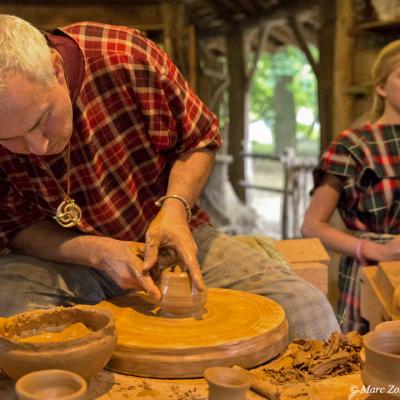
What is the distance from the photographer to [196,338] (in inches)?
68.1

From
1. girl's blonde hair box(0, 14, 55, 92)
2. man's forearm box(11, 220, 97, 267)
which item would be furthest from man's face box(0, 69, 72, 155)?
man's forearm box(11, 220, 97, 267)

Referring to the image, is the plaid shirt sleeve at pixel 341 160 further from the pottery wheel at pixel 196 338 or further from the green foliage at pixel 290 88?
the green foliage at pixel 290 88

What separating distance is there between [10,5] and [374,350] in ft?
19.1

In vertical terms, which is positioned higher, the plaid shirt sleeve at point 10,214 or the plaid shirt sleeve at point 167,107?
the plaid shirt sleeve at point 167,107

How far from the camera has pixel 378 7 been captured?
5.32m

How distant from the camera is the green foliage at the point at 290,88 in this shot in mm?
19281

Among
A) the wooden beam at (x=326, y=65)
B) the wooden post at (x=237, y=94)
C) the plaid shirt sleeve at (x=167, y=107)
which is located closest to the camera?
the plaid shirt sleeve at (x=167, y=107)

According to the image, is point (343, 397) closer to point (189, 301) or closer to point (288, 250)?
point (189, 301)

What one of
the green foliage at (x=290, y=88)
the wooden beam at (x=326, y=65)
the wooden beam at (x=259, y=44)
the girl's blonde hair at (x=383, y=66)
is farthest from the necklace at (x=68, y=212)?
the green foliage at (x=290, y=88)

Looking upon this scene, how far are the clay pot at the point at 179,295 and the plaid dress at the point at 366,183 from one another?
156 cm

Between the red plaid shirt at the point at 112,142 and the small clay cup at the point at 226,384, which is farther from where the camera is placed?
the red plaid shirt at the point at 112,142

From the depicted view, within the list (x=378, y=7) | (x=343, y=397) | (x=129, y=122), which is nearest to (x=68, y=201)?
(x=129, y=122)

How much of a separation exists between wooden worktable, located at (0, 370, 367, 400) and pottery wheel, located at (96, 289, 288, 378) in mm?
34

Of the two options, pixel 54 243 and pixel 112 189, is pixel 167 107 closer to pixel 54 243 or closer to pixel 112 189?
pixel 112 189
